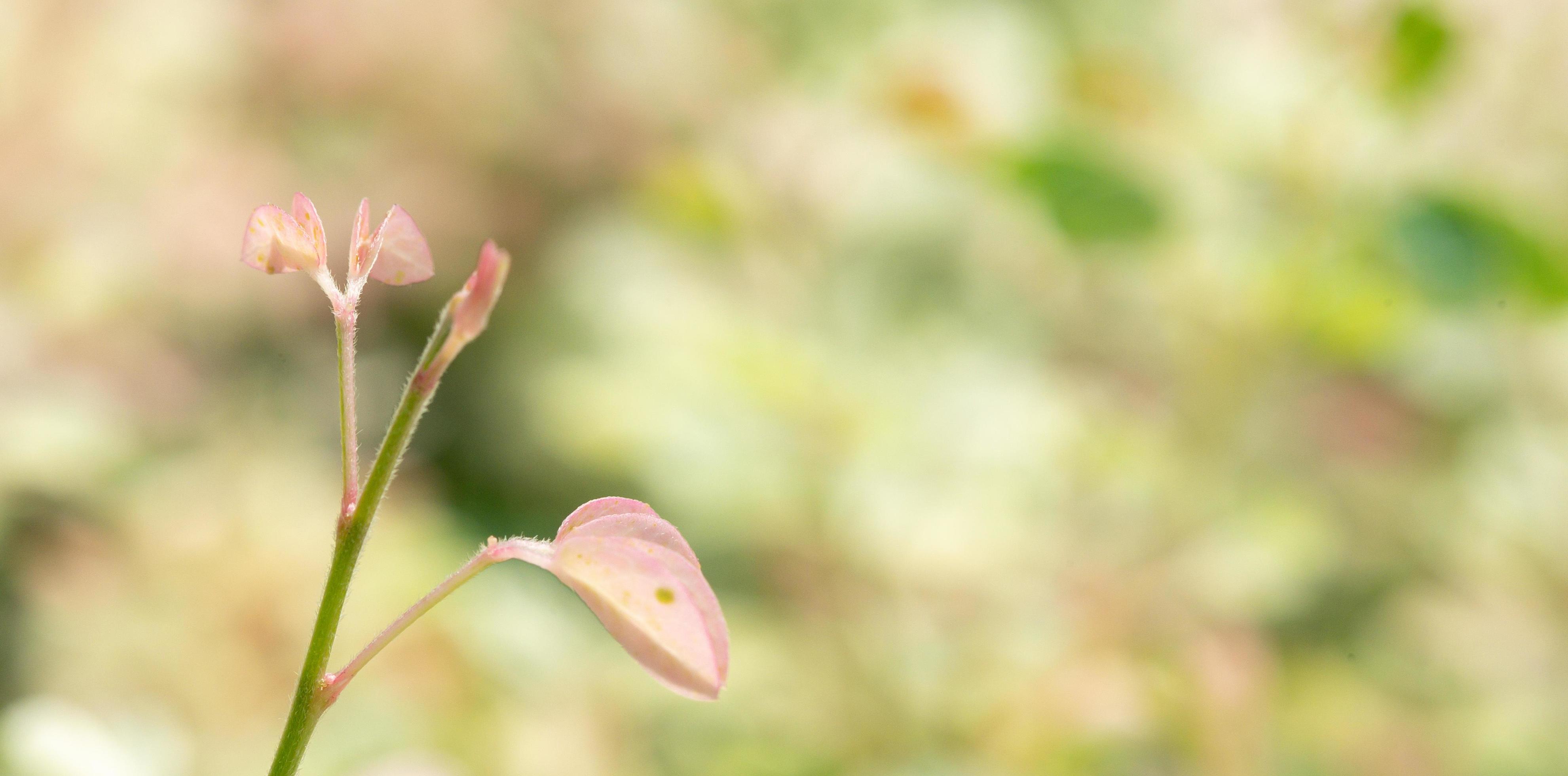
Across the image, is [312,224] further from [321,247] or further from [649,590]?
[649,590]

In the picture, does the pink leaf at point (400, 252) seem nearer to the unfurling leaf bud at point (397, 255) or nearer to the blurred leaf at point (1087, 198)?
the unfurling leaf bud at point (397, 255)

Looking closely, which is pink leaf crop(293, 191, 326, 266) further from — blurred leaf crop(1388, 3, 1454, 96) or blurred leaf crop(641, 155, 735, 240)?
blurred leaf crop(641, 155, 735, 240)

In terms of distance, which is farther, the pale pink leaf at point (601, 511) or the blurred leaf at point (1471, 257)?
the blurred leaf at point (1471, 257)

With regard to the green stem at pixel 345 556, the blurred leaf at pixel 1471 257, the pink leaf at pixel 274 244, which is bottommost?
the green stem at pixel 345 556

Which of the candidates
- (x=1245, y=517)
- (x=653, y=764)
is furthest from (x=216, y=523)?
(x=1245, y=517)

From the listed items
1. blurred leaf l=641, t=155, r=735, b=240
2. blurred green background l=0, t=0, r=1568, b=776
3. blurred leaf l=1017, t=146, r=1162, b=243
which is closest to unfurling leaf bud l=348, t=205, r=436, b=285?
blurred green background l=0, t=0, r=1568, b=776

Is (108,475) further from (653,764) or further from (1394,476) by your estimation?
(1394,476)

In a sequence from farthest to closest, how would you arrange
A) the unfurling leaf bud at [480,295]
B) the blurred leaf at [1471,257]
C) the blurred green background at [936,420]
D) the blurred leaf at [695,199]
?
the blurred leaf at [695,199], the blurred green background at [936,420], the blurred leaf at [1471,257], the unfurling leaf bud at [480,295]

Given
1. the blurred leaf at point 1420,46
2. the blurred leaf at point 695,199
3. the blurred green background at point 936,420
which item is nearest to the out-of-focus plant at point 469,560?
the blurred green background at point 936,420
